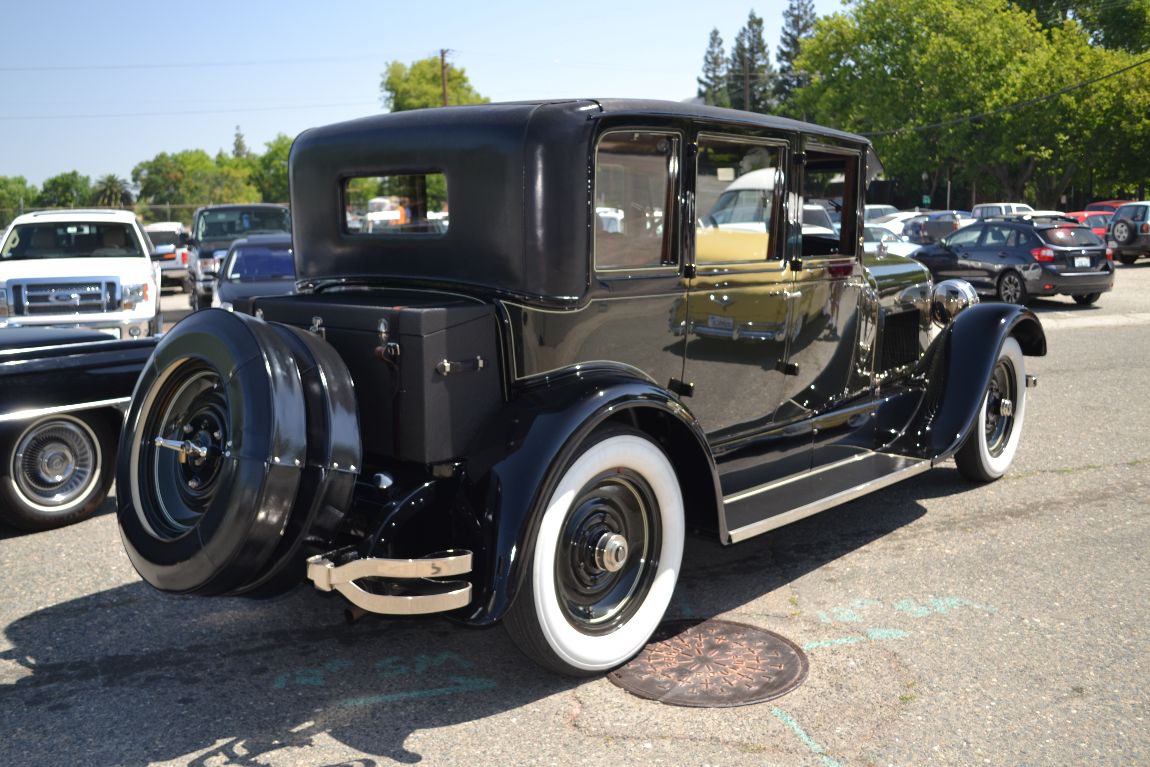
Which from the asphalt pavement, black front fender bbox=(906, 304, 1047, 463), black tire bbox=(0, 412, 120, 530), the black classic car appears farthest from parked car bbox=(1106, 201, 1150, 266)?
black tire bbox=(0, 412, 120, 530)

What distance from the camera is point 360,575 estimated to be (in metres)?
3.10

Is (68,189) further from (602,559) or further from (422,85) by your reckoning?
(602,559)

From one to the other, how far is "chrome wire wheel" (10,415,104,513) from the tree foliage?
42215mm

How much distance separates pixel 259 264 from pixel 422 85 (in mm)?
70669

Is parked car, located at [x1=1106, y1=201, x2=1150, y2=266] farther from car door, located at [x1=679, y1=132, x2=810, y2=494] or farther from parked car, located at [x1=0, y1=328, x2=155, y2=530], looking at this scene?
parked car, located at [x1=0, y1=328, x2=155, y2=530]

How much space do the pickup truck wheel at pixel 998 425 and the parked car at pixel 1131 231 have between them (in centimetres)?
2035

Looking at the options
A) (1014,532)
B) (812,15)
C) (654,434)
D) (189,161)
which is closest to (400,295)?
(654,434)

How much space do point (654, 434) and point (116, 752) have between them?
6.90ft

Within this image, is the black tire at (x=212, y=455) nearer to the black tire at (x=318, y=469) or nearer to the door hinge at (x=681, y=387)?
the black tire at (x=318, y=469)

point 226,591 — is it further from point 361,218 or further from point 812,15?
point 812,15

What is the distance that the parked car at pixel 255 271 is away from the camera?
39.2 feet

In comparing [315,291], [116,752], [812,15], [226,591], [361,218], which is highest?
[812,15]

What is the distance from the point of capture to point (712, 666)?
12.2 feet

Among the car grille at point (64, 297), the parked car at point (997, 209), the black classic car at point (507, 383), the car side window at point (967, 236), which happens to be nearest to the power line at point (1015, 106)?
the parked car at point (997, 209)
